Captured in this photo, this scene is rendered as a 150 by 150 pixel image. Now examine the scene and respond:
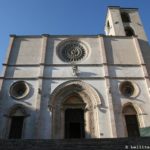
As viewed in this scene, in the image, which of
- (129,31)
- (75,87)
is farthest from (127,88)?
(129,31)

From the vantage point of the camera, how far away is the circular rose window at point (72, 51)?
19.8 metres

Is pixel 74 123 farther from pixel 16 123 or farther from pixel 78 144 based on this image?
pixel 78 144

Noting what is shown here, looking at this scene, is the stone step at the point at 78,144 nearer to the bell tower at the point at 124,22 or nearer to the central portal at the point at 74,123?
the central portal at the point at 74,123

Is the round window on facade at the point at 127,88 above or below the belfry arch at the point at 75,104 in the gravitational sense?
above

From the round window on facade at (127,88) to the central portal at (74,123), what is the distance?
12.5 ft

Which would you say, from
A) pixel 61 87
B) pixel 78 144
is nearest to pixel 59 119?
pixel 61 87

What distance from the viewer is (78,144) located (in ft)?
32.4

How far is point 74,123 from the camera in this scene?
1700cm

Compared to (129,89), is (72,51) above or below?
above

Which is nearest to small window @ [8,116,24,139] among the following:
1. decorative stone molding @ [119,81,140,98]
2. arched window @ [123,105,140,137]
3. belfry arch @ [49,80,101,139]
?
belfry arch @ [49,80,101,139]

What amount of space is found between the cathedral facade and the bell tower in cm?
205

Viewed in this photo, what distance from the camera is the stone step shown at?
379 inches

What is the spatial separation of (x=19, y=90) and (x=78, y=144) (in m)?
9.41

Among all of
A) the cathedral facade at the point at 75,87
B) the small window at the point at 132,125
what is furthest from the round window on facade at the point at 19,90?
the small window at the point at 132,125
